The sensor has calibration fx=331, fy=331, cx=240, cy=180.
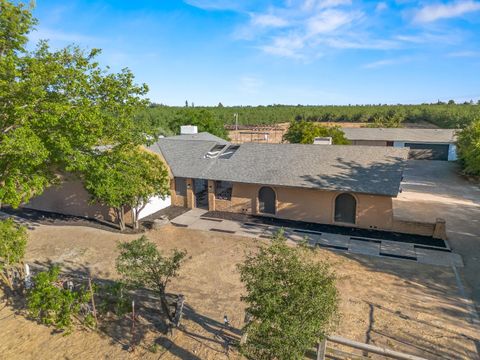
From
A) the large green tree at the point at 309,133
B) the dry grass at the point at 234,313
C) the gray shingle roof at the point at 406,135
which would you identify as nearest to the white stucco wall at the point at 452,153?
the gray shingle roof at the point at 406,135

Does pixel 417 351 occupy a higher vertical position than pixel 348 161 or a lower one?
lower

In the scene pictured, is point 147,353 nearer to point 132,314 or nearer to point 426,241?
point 132,314

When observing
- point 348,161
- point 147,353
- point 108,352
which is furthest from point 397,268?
point 108,352

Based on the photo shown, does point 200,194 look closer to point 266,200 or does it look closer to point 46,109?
point 266,200

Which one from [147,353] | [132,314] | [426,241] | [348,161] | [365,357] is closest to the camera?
[365,357]

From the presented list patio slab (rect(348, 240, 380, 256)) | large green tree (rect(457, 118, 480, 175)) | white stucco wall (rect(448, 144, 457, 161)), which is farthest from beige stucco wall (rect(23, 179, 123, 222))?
white stucco wall (rect(448, 144, 457, 161))

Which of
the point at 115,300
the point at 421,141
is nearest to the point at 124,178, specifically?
the point at 115,300
